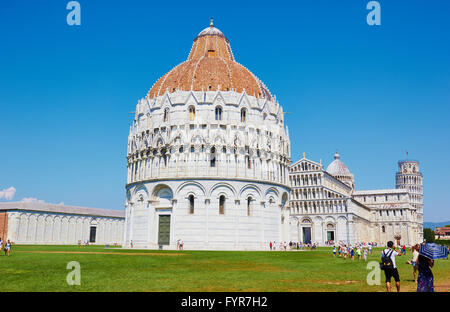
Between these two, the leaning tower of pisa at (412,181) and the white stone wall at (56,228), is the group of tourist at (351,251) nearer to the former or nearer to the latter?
the white stone wall at (56,228)

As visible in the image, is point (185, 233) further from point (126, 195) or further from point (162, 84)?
point (162, 84)

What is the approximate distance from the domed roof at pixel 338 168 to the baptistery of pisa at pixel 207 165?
8329 centimetres

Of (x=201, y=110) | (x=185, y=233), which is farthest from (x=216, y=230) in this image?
(x=201, y=110)

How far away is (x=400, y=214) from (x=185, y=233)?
3889 inches

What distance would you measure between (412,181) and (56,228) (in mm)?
133850

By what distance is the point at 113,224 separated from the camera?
99.8 meters

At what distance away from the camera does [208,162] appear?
2106 inches

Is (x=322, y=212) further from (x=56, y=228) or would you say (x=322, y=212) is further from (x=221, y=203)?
(x=56, y=228)

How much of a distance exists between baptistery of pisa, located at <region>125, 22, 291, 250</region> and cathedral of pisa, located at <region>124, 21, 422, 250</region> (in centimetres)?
13

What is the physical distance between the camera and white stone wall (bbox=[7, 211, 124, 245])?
256 ft

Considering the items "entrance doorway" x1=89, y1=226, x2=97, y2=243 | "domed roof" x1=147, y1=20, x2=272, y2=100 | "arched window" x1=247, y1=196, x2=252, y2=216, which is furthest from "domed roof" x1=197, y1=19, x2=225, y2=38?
"entrance doorway" x1=89, y1=226, x2=97, y2=243

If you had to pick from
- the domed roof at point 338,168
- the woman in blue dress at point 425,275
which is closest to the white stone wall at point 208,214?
the woman in blue dress at point 425,275

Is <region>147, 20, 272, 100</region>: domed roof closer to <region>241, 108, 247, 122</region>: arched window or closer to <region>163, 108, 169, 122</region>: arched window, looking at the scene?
<region>241, 108, 247, 122</region>: arched window
